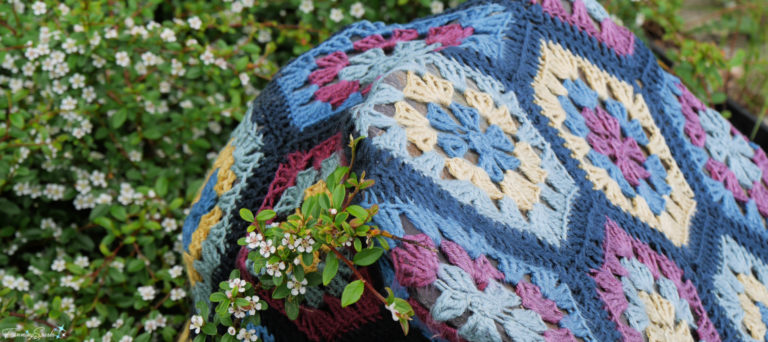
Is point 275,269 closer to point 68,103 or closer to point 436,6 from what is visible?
point 68,103

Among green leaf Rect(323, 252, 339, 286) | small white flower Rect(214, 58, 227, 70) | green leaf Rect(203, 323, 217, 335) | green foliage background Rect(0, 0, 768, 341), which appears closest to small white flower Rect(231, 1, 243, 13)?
green foliage background Rect(0, 0, 768, 341)

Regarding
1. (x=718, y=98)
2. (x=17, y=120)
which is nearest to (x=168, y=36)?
(x=17, y=120)

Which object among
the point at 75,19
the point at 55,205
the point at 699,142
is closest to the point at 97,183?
the point at 55,205

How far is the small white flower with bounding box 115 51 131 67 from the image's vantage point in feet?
5.57

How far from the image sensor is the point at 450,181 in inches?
Answer: 36.1

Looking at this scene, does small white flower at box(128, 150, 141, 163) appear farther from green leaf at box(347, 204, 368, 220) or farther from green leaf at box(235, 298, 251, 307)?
green leaf at box(347, 204, 368, 220)

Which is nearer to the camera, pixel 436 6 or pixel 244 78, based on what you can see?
pixel 244 78

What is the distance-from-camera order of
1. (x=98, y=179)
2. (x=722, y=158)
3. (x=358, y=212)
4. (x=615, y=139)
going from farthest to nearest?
(x=98, y=179)
(x=722, y=158)
(x=615, y=139)
(x=358, y=212)

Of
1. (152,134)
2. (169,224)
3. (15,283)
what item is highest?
(152,134)

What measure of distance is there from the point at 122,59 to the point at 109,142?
0.26 meters

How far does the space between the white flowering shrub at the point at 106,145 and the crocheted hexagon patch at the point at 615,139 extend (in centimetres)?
94

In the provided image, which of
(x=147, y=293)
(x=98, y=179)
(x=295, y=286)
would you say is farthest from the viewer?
(x=98, y=179)

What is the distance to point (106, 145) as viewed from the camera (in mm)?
1807

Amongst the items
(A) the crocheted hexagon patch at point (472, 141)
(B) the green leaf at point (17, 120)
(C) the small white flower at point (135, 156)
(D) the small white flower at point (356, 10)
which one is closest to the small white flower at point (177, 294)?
(C) the small white flower at point (135, 156)
